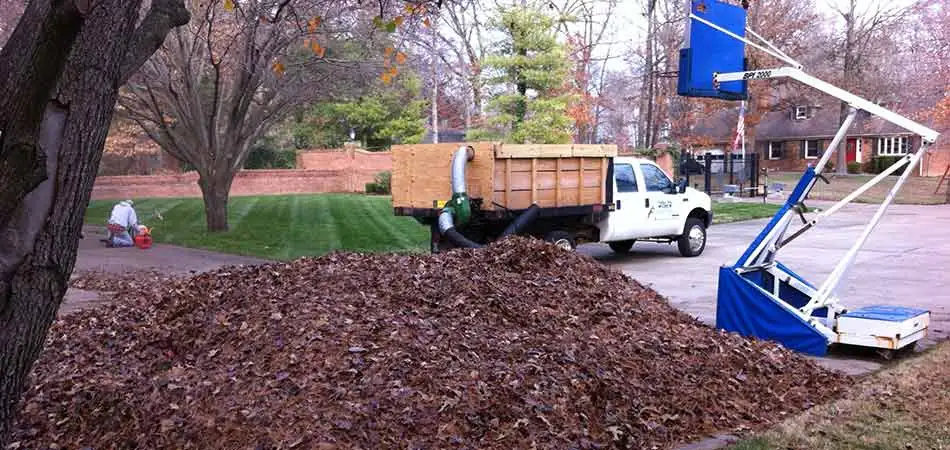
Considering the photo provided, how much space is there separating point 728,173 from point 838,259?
22847 mm

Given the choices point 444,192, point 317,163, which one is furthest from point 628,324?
point 317,163

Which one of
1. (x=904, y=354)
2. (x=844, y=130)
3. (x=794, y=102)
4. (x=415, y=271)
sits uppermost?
(x=794, y=102)

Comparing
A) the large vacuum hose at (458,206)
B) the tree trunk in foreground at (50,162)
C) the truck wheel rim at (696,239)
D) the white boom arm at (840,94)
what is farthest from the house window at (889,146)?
the tree trunk in foreground at (50,162)

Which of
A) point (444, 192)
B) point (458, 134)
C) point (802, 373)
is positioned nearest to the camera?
point (802, 373)

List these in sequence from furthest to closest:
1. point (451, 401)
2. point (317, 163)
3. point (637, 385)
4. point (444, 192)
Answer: point (317, 163) < point (444, 192) < point (637, 385) < point (451, 401)

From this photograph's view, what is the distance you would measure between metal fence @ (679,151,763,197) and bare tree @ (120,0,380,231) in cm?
1827

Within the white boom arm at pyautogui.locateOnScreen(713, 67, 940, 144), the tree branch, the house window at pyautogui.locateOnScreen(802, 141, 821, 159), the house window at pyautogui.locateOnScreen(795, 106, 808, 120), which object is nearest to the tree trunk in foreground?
the tree branch

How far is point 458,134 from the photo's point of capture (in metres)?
50.9

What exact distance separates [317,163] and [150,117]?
24.2 m

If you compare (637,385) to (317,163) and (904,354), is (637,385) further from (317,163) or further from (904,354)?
(317,163)

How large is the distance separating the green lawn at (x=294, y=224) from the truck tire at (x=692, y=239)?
16.7 feet

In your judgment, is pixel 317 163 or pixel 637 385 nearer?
pixel 637 385

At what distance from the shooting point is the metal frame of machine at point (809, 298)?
7.90 meters

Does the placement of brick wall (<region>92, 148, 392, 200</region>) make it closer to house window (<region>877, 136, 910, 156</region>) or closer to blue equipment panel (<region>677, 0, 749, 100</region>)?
blue equipment panel (<region>677, 0, 749, 100</region>)
